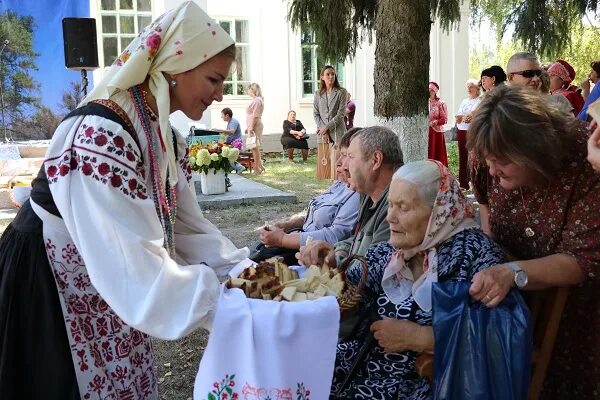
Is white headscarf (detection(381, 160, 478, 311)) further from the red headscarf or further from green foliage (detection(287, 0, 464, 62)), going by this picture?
the red headscarf

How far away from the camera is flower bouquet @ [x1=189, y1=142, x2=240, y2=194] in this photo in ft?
29.8

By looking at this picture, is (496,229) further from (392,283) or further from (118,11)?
(118,11)

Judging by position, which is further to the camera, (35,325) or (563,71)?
(563,71)

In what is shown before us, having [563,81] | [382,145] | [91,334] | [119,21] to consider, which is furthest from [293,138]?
[91,334]

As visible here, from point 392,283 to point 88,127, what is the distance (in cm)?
119

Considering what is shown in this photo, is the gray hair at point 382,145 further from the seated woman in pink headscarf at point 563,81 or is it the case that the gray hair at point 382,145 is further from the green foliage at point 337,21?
the seated woman in pink headscarf at point 563,81

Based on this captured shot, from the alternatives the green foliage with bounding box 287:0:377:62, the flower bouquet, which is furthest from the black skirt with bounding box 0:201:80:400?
the flower bouquet

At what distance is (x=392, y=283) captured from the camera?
2.23m

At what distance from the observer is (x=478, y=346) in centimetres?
187

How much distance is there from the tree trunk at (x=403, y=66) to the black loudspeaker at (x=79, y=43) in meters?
6.40

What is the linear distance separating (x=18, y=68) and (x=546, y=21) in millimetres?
11659

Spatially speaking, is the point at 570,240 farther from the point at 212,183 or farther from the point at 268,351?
the point at 212,183

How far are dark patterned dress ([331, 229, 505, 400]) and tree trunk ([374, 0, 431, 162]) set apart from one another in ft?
8.36

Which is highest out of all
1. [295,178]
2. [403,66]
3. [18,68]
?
[18,68]
